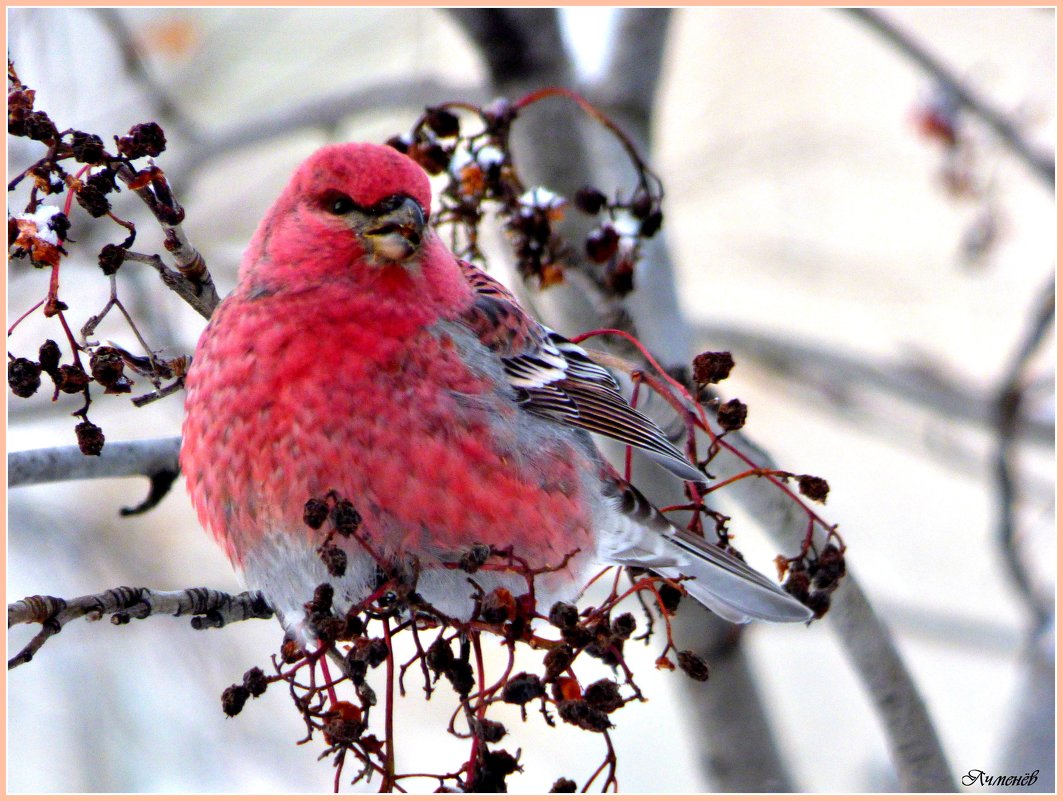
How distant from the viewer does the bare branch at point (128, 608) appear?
220 centimetres

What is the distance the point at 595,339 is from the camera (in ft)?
10.8

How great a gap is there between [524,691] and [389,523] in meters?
0.59

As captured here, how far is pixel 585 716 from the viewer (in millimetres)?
2127

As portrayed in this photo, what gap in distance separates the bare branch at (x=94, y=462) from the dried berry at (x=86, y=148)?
87 centimetres

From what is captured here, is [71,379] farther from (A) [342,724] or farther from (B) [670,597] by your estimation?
(B) [670,597]

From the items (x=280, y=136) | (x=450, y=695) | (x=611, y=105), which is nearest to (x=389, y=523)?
(x=611, y=105)

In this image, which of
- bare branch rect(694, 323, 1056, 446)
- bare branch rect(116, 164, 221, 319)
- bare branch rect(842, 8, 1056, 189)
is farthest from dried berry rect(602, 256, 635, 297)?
bare branch rect(694, 323, 1056, 446)

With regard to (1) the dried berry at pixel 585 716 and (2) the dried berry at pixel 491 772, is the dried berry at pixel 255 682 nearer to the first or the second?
(2) the dried berry at pixel 491 772

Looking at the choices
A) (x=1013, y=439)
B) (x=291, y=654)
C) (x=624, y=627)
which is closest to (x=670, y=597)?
(x=624, y=627)

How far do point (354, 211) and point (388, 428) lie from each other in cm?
57

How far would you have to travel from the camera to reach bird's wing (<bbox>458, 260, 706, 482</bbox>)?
10.2ft

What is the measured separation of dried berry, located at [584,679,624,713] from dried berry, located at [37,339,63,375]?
1250 mm

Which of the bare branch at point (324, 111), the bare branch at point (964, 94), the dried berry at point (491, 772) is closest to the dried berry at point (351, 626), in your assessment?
the dried berry at point (491, 772)

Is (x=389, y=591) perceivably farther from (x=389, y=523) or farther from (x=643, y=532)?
(x=643, y=532)
